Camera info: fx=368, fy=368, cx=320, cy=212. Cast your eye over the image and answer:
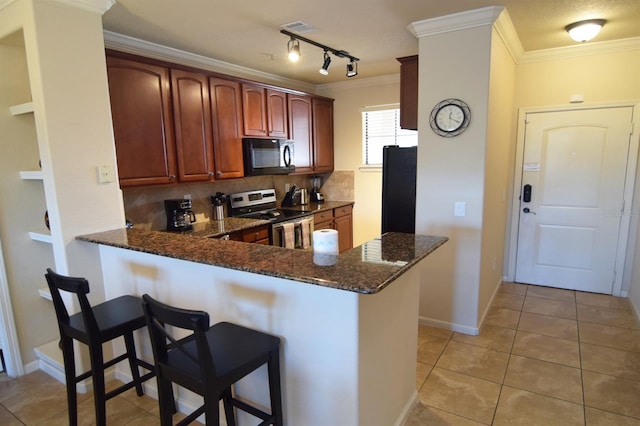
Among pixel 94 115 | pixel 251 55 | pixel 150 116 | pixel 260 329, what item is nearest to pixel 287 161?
pixel 251 55

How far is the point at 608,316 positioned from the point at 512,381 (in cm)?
164

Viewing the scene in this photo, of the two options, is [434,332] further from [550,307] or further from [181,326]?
[181,326]

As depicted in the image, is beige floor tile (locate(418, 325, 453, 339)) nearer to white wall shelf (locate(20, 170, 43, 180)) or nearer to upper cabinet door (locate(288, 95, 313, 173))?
upper cabinet door (locate(288, 95, 313, 173))

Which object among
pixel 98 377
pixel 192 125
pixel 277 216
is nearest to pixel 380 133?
pixel 277 216

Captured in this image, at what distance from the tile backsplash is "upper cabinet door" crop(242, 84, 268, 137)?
0.64 metres

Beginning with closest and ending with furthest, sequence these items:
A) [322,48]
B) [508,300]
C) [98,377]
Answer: [98,377]
[322,48]
[508,300]

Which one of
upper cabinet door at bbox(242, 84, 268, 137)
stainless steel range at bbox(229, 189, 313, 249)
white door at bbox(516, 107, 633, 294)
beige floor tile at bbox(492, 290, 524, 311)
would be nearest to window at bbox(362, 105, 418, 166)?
stainless steel range at bbox(229, 189, 313, 249)

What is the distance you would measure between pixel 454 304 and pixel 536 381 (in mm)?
825

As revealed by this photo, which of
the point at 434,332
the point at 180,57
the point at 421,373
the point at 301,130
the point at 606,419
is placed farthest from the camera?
the point at 301,130

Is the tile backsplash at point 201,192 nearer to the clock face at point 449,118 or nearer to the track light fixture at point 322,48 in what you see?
the track light fixture at point 322,48

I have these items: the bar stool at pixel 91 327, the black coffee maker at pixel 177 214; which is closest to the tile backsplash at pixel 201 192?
the black coffee maker at pixel 177 214

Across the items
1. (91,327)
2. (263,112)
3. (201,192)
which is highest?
(263,112)

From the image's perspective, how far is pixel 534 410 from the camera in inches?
84.3

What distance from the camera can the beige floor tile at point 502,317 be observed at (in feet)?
10.6
